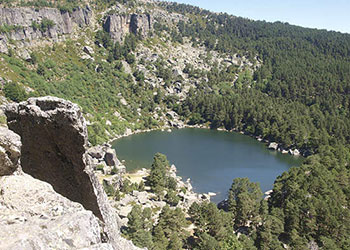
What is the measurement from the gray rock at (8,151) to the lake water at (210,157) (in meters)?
51.5

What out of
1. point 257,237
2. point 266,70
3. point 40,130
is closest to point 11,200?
point 40,130

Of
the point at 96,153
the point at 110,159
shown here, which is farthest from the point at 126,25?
the point at 110,159

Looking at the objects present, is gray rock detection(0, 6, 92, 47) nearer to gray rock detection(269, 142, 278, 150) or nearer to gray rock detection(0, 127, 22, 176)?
gray rock detection(269, 142, 278, 150)

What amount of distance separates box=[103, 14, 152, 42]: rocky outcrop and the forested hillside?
661 millimetres

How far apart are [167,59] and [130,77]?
3790 cm

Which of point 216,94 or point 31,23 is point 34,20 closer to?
point 31,23

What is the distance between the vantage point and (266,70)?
6875 inches

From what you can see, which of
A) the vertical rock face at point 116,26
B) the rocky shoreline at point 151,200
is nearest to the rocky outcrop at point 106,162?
the rocky shoreline at point 151,200

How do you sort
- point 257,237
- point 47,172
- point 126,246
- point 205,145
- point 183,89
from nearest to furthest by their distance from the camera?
1. point 47,172
2. point 126,246
3. point 257,237
4. point 205,145
5. point 183,89

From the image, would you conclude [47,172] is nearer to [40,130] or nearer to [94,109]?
[40,130]

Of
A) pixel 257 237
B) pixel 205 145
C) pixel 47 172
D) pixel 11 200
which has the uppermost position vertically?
pixel 11 200

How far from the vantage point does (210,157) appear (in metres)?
83.8

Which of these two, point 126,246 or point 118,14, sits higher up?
point 118,14

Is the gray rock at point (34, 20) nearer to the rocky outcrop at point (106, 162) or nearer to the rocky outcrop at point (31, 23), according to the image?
the rocky outcrop at point (31, 23)
